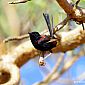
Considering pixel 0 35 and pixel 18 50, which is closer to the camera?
pixel 18 50

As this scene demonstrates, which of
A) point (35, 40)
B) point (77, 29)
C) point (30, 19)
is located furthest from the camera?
point (30, 19)

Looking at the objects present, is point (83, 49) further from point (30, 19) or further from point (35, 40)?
point (35, 40)

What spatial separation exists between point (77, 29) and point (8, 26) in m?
0.72

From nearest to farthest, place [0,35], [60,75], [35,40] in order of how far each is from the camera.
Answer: [35,40] < [0,35] < [60,75]

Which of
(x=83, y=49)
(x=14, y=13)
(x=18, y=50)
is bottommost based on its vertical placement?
(x=83, y=49)

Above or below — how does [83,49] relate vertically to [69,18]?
below

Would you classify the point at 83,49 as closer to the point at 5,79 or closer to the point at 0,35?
the point at 0,35

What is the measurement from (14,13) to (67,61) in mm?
439

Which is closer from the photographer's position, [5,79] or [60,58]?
[5,79]

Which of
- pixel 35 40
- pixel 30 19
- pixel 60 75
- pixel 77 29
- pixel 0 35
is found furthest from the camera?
pixel 60 75

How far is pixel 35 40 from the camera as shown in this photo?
17.7 inches

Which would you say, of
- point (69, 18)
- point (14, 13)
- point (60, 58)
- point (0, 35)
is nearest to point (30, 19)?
point (14, 13)

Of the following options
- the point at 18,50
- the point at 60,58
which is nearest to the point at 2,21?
the point at 60,58

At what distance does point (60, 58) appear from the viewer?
5.39 ft
